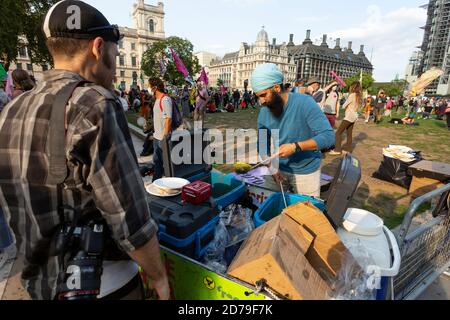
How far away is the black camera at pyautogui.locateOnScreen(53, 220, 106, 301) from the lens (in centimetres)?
95

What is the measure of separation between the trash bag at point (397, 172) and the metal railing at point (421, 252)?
2980mm

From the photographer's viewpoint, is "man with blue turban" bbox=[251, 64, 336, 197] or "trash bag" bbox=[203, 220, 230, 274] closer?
"trash bag" bbox=[203, 220, 230, 274]

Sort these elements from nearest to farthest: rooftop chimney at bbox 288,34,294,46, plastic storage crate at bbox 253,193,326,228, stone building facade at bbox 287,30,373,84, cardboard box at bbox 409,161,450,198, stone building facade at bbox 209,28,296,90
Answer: plastic storage crate at bbox 253,193,326,228 < cardboard box at bbox 409,161,450,198 < stone building facade at bbox 209,28,296,90 < stone building facade at bbox 287,30,373,84 < rooftop chimney at bbox 288,34,294,46

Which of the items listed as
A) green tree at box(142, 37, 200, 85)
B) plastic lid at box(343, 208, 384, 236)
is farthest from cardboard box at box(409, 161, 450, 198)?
green tree at box(142, 37, 200, 85)

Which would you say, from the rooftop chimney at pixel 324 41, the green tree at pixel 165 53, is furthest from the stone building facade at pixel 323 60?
the green tree at pixel 165 53

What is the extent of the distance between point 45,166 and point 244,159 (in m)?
6.19

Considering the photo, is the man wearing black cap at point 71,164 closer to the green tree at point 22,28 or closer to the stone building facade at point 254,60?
the green tree at point 22,28

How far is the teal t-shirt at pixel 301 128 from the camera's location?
2.39 meters

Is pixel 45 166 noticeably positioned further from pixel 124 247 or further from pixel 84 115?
pixel 124 247

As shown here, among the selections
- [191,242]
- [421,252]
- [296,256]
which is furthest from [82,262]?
[421,252]

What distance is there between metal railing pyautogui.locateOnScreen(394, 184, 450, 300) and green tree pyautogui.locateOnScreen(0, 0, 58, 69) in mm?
12526

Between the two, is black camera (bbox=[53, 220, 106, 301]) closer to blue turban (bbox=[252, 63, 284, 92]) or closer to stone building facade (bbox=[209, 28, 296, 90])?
blue turban (bbox=[252, 63, 284, 92])

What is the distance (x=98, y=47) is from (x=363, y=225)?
6.39 feet
